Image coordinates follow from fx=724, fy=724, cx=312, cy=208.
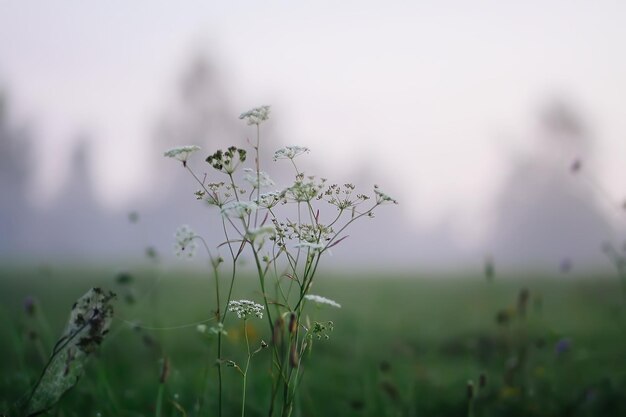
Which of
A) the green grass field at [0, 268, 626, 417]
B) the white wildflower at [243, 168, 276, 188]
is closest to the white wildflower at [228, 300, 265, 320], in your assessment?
the green grass field at [0, 268, 626, 417]

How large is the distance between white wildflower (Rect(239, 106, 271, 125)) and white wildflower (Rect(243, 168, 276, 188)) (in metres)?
0.15

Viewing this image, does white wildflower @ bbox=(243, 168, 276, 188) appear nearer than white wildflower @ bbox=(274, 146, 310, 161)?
Yes

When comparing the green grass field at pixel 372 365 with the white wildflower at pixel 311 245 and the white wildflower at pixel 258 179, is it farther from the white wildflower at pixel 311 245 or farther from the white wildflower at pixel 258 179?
the white wildflower at pixel 258 179

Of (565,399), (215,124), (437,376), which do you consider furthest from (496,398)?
(215,124)

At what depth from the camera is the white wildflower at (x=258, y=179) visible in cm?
202

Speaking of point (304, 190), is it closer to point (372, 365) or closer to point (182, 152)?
point (182, 152)

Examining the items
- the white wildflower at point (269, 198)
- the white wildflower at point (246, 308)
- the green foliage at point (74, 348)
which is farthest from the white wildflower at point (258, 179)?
the green foliage at point (74, 348)

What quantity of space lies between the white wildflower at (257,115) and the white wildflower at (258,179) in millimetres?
147

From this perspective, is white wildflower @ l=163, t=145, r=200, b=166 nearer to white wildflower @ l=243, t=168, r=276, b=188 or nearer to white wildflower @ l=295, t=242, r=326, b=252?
white wildflower @ l=243, t=168, r=276, b=188

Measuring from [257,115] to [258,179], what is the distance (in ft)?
0.72

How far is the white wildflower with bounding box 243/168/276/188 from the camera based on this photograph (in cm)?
202

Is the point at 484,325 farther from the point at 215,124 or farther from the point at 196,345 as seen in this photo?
the point at 215,124

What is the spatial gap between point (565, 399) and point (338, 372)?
5.18 feet

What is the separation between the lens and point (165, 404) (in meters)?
4.02
